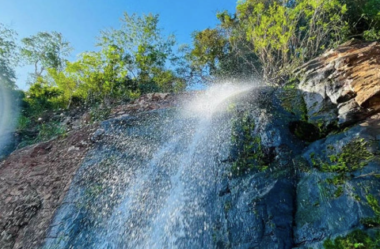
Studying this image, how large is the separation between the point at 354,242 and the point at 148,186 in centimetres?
381

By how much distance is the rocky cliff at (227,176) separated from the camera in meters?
3.45

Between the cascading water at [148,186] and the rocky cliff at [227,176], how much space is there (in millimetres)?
24

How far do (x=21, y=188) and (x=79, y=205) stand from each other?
208 centimetres

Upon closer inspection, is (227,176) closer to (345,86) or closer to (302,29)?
(345,86)

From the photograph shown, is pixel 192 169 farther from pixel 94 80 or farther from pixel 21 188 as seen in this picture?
pixel 94 80

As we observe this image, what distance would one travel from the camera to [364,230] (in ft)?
9.30

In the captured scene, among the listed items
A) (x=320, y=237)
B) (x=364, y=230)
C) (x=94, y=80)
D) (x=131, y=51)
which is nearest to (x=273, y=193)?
(x=320, y=237)

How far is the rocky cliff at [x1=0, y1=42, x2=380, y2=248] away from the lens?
3.45m

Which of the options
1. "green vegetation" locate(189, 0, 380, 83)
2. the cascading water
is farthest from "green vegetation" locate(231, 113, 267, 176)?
"green vegetation" locate(189, 0, 380, 83)

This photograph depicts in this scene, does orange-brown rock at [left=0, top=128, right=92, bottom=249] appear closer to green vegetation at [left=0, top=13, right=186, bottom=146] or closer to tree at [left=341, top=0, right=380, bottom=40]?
green vegetation at [left=0, top=13, right=186, bottom=146]

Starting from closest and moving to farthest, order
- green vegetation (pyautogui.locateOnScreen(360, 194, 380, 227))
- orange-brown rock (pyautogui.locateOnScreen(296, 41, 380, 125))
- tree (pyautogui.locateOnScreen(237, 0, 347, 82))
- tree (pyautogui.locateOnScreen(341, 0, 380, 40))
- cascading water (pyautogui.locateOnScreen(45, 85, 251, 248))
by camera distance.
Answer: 1. green vegetation (pyautogui.locateOnScreen(360, 194, 380, 227))
2. cascading water (pyautogui.locateOnScreen(45, 85, 251, 248))
3. orange-brown rock (pyautogui.locateOnScreen(296, 41, 380, 125))
4. tree (pyautogui.locateOnScreen(237, 0, 347, 82))
5. tree (pyautogui.locateOnScreen(341, 0, 380, 40))

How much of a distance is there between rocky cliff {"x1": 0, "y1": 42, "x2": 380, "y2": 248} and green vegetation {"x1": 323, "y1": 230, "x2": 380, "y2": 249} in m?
0.01

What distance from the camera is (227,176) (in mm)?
4715

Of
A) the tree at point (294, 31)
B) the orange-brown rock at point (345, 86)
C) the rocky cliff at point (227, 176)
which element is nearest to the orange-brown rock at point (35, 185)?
the rocky cliff at point (227, 176)
